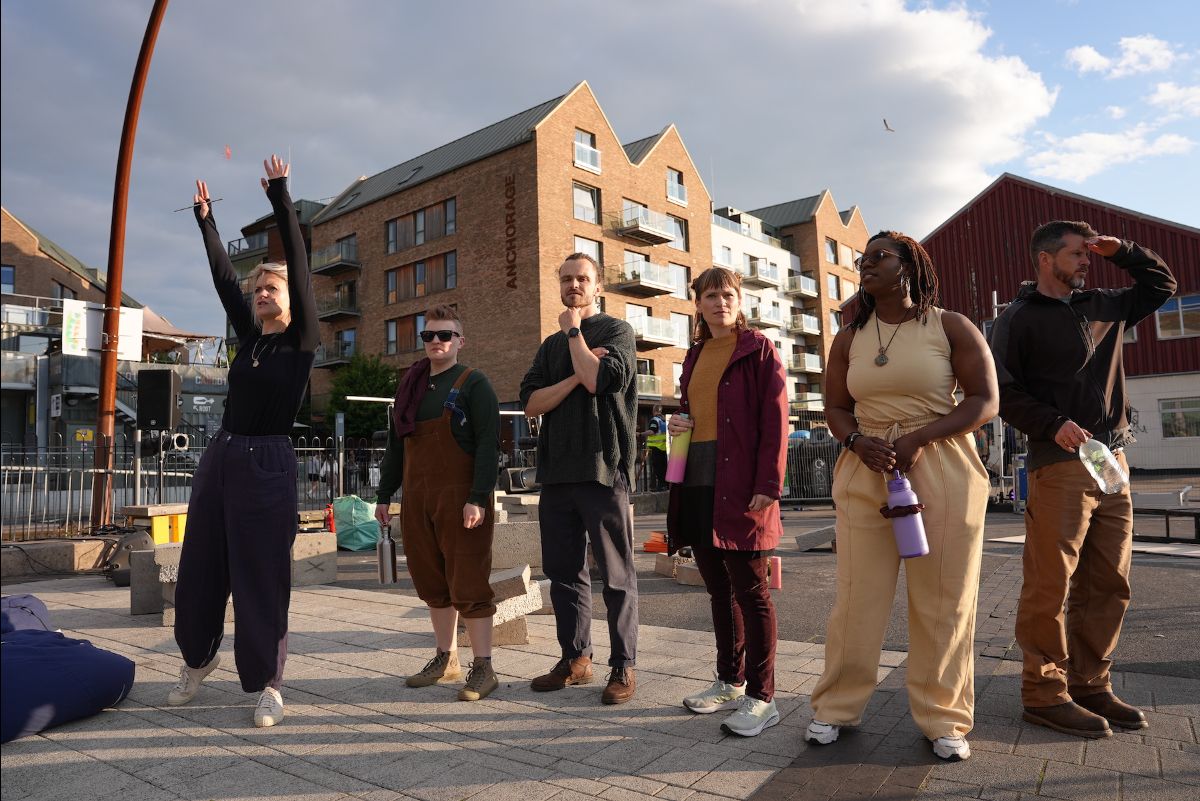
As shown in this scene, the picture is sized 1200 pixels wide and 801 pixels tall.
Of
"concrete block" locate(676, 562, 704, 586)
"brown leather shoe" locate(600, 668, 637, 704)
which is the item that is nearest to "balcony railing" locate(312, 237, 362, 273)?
"concrete block" locate(676, 562, 704, 586)

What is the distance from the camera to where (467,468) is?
161 inches

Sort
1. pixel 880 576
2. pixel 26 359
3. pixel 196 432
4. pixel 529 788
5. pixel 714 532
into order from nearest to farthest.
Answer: pixel 529 788
pixel 880 576
pixel 714 532
pixel 26 359
pixel 196 432

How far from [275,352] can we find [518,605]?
7.18 feet

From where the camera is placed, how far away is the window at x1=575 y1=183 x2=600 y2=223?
3594 cm

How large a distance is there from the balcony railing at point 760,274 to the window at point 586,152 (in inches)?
591

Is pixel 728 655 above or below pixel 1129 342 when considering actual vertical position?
below

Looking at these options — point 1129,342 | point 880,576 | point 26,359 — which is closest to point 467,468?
point 880,576

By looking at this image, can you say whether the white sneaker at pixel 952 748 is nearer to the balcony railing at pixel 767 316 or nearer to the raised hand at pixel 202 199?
the raised hand at pixel 202 199

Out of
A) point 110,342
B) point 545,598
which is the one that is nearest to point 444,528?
point 545,598

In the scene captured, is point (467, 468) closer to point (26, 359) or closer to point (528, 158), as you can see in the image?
point (26, 359)

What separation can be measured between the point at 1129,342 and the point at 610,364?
103 feet

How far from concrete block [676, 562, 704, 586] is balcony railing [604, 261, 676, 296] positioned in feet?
96.4

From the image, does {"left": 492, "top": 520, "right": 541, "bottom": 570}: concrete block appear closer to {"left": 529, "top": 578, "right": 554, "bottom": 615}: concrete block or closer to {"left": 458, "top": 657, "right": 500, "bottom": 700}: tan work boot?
{"left": 529, "top": 578, "right": 554, "bottom": 615}: concrete block

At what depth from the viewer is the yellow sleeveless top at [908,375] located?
3.15m
